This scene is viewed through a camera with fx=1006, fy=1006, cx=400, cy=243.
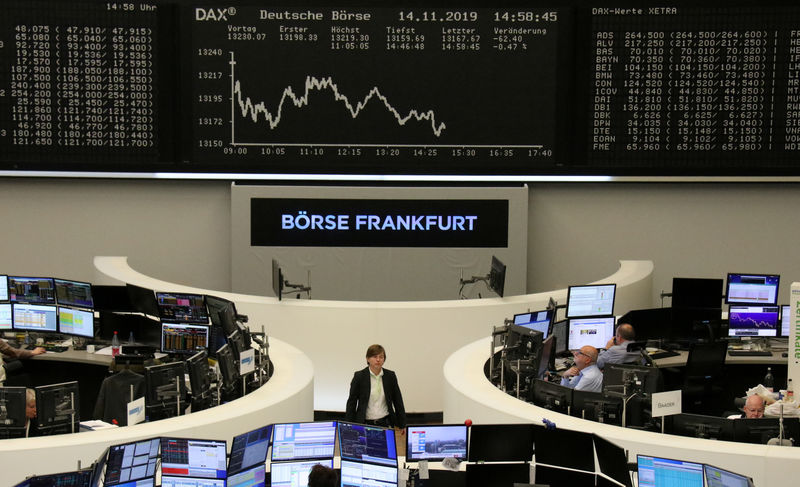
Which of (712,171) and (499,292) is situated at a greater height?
(712,171)

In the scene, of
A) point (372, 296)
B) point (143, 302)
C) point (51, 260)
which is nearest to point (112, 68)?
point (51, 260)

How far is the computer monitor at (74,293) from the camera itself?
8836 mm

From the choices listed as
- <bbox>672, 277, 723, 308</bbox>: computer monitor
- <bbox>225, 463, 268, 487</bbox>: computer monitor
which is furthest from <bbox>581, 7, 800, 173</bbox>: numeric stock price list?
<bbox>225, 463, 268, 487</bbox>: computer monitor

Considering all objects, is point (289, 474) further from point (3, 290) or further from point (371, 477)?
point (3, 290)

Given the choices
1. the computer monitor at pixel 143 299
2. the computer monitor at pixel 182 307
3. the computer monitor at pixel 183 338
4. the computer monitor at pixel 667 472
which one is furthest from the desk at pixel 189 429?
the computer monitor at pixel 667 472

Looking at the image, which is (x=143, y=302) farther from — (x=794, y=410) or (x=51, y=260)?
(x=794, y=410)

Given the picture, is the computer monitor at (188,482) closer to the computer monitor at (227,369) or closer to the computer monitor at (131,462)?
the computer monitor at (131,462)

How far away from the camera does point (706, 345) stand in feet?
28.0

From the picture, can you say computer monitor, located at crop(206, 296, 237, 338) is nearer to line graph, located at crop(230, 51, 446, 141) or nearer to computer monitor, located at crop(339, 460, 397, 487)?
computer monitor, located at crop(339, 460, 397, 487)

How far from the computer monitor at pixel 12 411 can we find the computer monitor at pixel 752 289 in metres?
6.43

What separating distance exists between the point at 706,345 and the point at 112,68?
6449 mm

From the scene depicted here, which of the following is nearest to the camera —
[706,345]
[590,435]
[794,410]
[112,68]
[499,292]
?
[590,435]

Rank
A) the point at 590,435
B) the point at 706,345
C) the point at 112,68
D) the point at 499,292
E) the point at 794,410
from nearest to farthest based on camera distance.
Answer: the point at 590,435 < the point at 794,410 < the point at 706,345 < the point at 499,292 < the point at 112,68

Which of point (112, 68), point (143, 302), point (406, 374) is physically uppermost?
point (112, 68)
